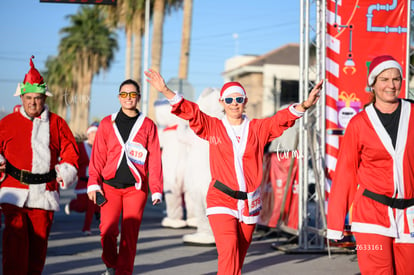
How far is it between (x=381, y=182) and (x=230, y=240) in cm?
178

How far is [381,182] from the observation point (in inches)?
194

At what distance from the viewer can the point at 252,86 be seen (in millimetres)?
59094

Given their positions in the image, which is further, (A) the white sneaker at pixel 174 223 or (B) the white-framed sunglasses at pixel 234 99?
(A) the white sneaker at pixel 174 223

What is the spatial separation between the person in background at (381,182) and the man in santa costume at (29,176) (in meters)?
2.82

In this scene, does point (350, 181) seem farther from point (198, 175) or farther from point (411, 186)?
point (198, 175)

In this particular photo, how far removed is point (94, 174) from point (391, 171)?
3.54 metres

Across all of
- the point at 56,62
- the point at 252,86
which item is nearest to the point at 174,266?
the point at 252,86

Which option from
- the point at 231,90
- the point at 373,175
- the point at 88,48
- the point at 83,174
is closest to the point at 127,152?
the point at 231,90

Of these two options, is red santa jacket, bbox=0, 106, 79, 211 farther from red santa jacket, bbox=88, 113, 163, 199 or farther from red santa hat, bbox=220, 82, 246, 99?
red santa hat, bbox=220, 82, 246, 99

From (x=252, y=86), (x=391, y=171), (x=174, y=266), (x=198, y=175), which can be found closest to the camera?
(x=391, y=171)

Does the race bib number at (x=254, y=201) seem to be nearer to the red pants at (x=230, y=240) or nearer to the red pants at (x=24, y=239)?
the red pants at (x=230, y=240)

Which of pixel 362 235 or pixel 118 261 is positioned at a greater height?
pixel 362 235

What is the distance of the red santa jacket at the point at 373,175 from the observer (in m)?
4.90

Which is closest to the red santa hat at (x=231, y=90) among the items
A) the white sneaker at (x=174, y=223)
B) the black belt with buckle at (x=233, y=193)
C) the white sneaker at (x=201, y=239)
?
the black belt with buckle at (x=233, y=193)
